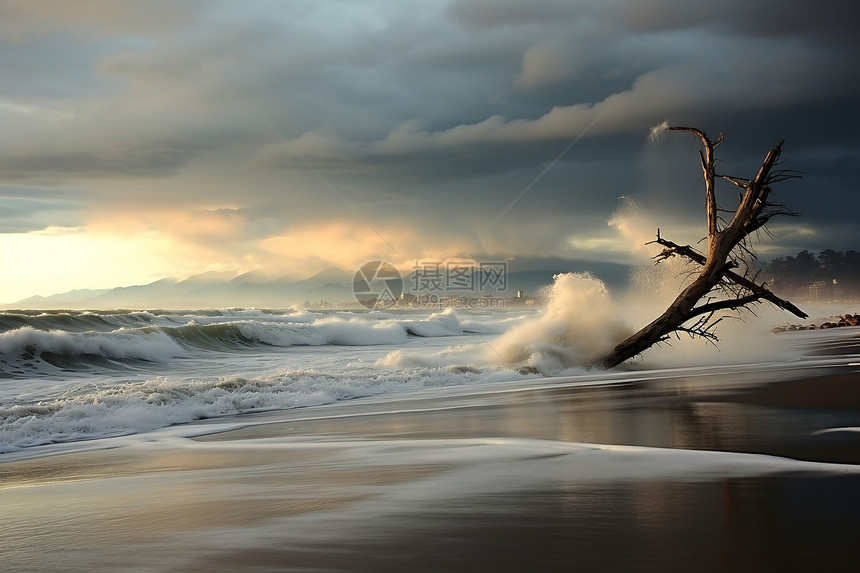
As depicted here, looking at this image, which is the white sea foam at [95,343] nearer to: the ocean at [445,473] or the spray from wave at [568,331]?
the ocean at [445,473]

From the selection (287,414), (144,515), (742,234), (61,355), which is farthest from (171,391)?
(61,355)

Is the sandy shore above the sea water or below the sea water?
below

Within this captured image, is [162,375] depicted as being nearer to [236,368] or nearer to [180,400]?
[236,368]

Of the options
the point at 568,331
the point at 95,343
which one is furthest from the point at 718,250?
the point at 95,343

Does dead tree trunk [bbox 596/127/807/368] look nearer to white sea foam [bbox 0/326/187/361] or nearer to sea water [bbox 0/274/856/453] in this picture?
sea water [bbox 0/274/856/453]

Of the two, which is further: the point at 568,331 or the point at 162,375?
the point at 162,375

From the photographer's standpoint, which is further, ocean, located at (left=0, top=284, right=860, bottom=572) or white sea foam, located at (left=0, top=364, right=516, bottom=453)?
white sea foam, located at (left=0, top=364, right=516, bottom=453)

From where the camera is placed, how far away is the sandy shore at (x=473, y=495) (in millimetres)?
2865

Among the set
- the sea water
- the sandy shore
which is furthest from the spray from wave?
the sandy shore

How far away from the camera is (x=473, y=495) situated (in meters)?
3.91

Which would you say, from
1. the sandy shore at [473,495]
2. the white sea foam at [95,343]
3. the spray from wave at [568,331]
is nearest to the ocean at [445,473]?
the sandy shore at [473,495]

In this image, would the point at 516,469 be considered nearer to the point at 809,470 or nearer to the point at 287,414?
the point at 809,470

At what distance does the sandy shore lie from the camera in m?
2.87

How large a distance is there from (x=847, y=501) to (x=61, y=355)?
2105cm
